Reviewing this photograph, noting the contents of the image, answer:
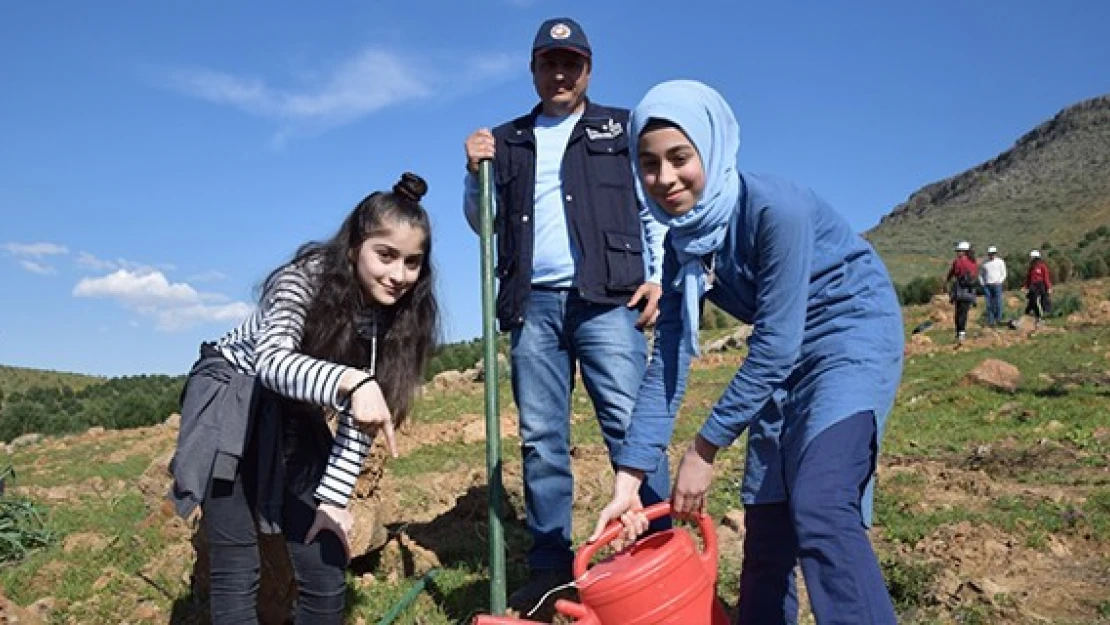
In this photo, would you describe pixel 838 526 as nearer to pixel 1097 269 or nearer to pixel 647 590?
pixel 647 590

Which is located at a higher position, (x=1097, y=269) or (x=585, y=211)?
(x=1097, y=269)

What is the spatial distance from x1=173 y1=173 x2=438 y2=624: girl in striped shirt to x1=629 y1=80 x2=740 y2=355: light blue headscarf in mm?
789

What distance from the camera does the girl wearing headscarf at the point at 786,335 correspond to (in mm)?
2186

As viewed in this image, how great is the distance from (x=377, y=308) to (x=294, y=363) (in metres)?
0.43

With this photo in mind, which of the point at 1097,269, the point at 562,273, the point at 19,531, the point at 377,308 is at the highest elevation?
the point at 1097,269

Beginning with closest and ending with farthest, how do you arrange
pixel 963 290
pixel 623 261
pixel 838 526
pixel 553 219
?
1. pixel 838 526
2. pixel 623 261
3. pixel 553 219
4. pixel 963 290

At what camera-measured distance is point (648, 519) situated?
243cm

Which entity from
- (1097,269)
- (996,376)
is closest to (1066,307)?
(996,376)

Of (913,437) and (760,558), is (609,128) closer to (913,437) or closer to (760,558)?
(760,558)

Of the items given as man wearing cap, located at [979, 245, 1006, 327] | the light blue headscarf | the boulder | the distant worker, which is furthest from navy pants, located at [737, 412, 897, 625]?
the distant worker

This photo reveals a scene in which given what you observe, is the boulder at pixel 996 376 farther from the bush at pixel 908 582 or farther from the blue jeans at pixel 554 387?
the blue jeans at pixel 554 387

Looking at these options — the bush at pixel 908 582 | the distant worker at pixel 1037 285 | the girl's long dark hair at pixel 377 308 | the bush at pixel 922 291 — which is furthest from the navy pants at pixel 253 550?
the bush at pixel 922 291

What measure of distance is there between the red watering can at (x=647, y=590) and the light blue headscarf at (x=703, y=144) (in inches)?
27.4

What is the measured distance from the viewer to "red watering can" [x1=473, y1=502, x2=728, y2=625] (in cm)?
220
